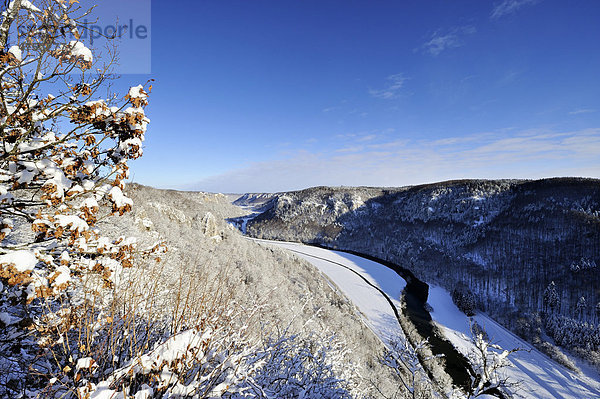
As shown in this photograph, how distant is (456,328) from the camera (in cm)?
3741

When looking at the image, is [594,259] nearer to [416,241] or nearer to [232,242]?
[416,241]

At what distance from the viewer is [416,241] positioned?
86625 millimetres

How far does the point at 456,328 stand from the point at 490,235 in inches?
1922

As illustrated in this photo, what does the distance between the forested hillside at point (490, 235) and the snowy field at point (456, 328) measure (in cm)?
546

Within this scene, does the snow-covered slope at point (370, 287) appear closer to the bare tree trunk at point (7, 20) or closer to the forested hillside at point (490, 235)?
the forested hillside at point (490, 235)

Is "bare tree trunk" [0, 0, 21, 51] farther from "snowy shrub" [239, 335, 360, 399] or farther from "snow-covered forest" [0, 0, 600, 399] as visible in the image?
"snowy shrub" [239, 335, 360, 399]

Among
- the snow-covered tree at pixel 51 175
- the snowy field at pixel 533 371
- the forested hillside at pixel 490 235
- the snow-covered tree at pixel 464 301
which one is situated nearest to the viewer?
the snow-covered tree at pixel 51 175

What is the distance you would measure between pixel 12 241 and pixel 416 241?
9427 cm

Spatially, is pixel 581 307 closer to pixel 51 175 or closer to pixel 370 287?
pixel 370 287

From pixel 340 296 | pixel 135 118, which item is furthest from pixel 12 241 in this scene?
pixel 340 296

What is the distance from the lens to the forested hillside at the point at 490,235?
44125mm

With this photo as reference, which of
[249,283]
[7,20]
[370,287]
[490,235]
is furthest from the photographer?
[490,235]

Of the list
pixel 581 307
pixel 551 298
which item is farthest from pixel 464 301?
pixel 581 307

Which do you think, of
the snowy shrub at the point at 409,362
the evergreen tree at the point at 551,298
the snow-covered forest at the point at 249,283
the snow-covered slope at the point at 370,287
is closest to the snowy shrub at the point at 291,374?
the snow-covered forest at the point at 249,283
